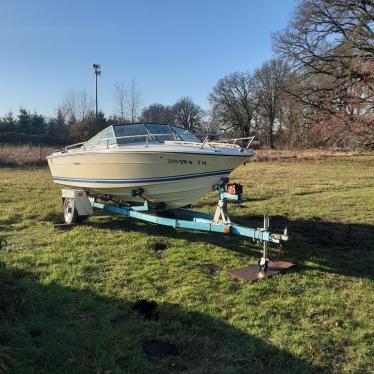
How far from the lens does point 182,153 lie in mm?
7023

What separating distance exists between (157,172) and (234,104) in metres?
66.8

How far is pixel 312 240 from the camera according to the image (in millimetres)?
8000

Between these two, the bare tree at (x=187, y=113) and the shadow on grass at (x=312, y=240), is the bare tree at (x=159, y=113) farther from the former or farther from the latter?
the shadow on grass at (x=312, y=240)

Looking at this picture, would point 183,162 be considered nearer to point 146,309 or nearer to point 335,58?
point 146,309

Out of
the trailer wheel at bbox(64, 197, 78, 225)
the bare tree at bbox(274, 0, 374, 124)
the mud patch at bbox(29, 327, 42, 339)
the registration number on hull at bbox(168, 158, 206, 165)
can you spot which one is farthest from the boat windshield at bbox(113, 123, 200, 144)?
the bare tree at bbox(274, 0, 374, 124)

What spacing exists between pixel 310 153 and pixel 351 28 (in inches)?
422

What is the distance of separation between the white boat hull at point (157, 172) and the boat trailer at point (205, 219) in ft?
0.89

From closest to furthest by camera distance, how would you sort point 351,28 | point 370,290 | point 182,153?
point 370,290 → point 182,153 → point 351,28

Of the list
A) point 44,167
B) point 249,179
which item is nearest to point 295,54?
point 249,179

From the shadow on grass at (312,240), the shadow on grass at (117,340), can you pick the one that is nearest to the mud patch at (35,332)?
the shadow on grass at (117,340)

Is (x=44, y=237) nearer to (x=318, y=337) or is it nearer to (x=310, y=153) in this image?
(x=318, y=337)

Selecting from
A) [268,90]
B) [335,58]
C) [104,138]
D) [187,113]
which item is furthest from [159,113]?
[104,138]

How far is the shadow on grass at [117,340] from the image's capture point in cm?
366

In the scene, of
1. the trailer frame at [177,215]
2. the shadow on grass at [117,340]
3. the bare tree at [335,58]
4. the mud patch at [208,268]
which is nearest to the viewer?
the shadow on grass at [117,340]
